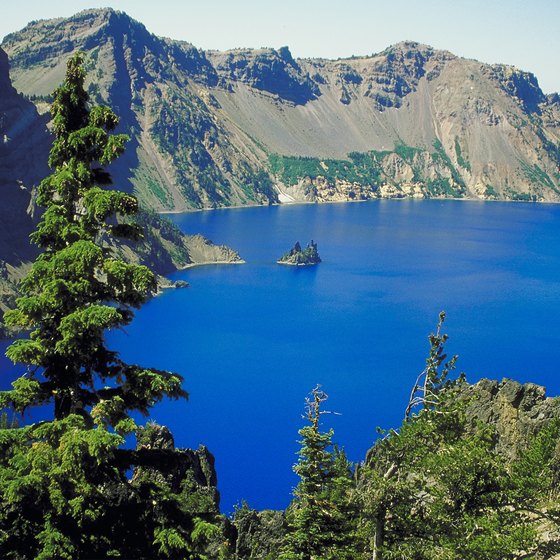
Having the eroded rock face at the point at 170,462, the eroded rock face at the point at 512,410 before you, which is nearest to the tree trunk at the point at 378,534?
the eroded rock face at the point at 170,462

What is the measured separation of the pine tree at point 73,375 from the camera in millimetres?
15023

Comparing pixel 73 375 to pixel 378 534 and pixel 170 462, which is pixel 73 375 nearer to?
pixel 170 462

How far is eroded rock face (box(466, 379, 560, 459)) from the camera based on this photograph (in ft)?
131

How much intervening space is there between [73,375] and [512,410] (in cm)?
3270

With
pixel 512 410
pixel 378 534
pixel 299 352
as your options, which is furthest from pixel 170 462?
pixel 299 352

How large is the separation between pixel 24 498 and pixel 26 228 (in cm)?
17899

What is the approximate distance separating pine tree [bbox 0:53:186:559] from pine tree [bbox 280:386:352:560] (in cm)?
934

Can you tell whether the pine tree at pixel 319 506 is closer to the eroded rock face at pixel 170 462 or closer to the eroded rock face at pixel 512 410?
the eroded rock face at pixel 170 462

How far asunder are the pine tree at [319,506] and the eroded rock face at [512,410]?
16599 millimetres

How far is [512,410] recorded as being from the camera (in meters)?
42.9

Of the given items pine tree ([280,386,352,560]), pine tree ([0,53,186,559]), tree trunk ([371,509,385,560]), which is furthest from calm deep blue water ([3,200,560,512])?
pine tree ([0,53,186,559])

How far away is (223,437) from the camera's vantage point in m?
93.1

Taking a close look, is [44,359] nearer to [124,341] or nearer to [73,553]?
[73,553]

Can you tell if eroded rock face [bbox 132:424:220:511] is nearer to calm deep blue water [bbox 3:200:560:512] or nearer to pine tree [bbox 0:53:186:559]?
pine tree [bbox 0:53:186:559]
